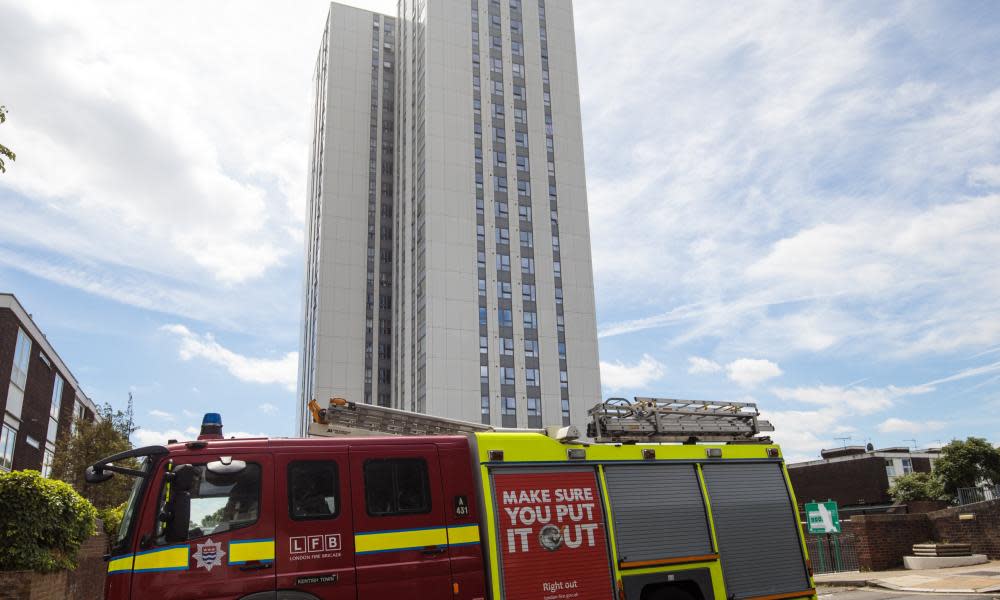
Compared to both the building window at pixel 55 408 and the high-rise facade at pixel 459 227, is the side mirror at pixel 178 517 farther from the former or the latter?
the high-rise facade at pixel 459 227

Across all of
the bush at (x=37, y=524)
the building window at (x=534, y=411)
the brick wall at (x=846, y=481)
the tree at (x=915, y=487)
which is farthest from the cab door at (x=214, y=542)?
the brick wall at (x=846, y=481)

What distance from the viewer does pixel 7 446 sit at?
1475 inches

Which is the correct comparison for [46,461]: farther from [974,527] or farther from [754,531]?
[974,527]

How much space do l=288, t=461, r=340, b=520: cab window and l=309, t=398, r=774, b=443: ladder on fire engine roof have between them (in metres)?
1.32

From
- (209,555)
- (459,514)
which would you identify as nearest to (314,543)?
(209,555)

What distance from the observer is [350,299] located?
89188 millimetres

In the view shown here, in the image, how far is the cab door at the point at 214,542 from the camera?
26.0ft

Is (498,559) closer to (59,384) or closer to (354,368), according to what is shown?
(59,384)

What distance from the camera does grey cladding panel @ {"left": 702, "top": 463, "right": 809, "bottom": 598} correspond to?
1080 centimetres

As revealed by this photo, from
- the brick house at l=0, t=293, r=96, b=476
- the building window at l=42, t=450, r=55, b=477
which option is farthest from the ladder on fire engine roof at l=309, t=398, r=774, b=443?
the building window at l=42, t=450, r=55, b=477

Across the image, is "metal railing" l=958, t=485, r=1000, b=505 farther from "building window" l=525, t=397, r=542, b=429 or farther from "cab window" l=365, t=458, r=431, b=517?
"building window" l=525, t=397, r=542, b=429

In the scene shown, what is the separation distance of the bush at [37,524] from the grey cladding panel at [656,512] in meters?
9.96

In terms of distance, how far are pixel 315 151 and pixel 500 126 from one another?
35.2m

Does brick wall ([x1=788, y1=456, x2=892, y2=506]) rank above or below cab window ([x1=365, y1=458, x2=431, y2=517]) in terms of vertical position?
above
